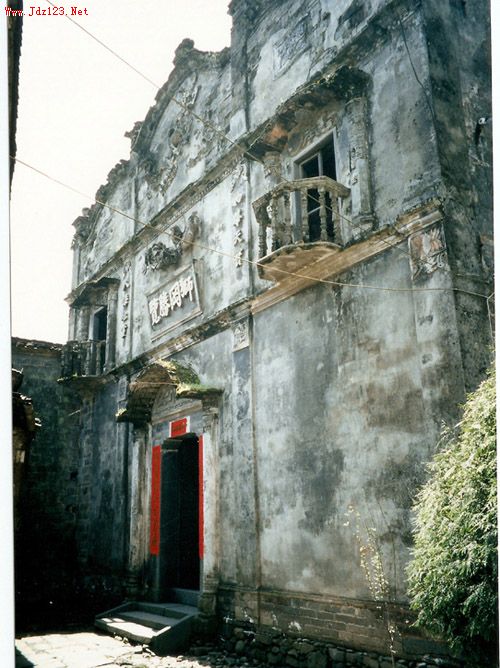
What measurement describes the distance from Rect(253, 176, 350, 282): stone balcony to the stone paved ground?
564 centimetres

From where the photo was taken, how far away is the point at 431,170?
693 centimetres

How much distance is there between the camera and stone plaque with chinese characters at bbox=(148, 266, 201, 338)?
11303 millimetres

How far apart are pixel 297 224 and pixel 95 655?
7167 millimetres

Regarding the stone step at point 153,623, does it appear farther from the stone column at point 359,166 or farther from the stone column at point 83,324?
the stone column at point 83,324

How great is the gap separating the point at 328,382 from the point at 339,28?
18.5 ft

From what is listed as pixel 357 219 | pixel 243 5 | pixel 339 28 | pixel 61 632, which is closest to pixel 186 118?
pixel 243 5

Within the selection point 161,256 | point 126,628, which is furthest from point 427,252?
point 126,628

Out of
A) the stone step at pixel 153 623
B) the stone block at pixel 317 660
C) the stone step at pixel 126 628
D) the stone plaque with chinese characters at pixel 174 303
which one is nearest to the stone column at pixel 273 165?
the stone plaque with chinese characters at pixel 174 303

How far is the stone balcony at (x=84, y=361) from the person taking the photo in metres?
14.6

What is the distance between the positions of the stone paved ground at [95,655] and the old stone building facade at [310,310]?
82 cm

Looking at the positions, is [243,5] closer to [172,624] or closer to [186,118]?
[186,118]

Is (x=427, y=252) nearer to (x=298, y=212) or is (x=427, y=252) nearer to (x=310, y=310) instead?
(x=310, y=310)

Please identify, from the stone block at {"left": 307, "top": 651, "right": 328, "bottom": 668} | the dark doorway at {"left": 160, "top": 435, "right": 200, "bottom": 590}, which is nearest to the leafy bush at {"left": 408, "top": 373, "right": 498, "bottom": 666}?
the stone block at {"left": 307, "top": 651, "right": 328, "bottom": 668}

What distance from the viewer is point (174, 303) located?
11.9m
